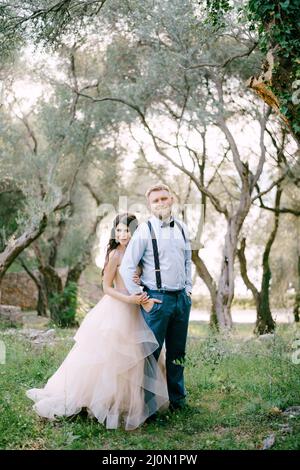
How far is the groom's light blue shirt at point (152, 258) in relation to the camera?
5.57m

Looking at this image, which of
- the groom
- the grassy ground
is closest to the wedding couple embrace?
the groom

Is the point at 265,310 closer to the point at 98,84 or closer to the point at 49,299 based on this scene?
the point at 49,299

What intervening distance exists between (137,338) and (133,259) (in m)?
0.85

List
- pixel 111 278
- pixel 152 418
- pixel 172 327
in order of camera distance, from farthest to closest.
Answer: pixel 111 278, pixel 172 327, pixel 152 418

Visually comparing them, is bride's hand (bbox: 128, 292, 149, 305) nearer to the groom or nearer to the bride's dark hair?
the groom

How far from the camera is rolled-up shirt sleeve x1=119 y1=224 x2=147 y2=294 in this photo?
219 inches

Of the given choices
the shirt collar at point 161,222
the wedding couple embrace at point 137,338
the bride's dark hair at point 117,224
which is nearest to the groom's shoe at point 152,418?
the wedding couple embrace at point 137,338

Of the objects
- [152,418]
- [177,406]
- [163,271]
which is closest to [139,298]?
[163,271]

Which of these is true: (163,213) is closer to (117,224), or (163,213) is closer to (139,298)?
(117,224)

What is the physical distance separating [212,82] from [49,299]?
10.5 m

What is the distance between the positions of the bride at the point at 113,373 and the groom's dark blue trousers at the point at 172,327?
112 mm

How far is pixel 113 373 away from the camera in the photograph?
18.2 ft

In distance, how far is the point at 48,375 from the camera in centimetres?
743

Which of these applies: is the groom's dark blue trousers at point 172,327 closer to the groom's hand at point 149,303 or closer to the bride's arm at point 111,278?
the groom's hand at point 149,303
